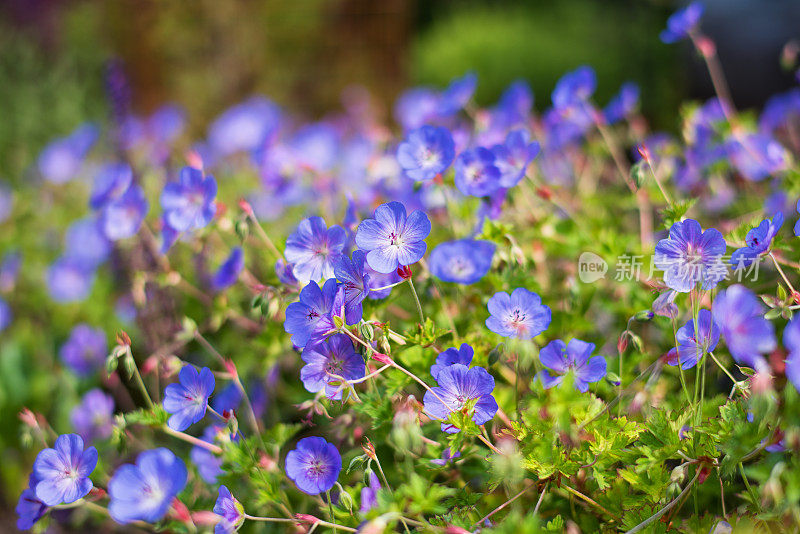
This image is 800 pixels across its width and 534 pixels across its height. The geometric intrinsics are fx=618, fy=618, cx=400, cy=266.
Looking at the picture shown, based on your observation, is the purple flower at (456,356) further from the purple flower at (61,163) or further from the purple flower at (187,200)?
the purple flower at (61,163)

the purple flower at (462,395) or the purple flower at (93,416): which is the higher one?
the purple flower at (462,395)

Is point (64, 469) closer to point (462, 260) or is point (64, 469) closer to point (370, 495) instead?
point (370, 495)

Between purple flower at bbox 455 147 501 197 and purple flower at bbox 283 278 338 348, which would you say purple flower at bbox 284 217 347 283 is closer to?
purple flower at bbox 283 278 338 348

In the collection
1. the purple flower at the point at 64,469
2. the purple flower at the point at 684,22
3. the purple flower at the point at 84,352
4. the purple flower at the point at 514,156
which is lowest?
the purple flower at the point at 84,352

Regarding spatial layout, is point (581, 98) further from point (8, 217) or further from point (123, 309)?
point (8, 217)

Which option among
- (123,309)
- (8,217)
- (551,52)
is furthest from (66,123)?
(551,52)

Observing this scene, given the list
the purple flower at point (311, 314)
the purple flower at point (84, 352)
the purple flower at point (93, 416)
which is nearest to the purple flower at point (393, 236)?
the purple flower at point (311, 314)
